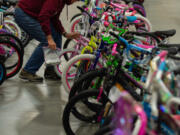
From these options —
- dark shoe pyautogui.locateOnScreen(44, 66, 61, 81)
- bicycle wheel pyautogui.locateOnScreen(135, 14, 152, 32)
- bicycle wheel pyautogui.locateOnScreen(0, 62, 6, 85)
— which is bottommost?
dark shoe pyautogui.locateOnScreen(44, 66, 61, 81)

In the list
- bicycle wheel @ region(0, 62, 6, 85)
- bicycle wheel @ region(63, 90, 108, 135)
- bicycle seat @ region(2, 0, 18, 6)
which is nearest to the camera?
bicycle wheel @ region(63, 90, 108, 135)

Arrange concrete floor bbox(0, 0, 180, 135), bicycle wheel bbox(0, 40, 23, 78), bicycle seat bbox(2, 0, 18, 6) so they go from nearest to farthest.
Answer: concrete floor bbox(0, 0, 180, 135) → bicycle wheel bbox(0, 40, 23, 78) → bicycle seat bbox(2, 0, 18, 6)

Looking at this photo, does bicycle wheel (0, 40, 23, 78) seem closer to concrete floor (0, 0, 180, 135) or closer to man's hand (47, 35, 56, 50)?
concrete floor (0, 0, 180, 135)

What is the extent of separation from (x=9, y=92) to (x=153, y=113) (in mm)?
2149

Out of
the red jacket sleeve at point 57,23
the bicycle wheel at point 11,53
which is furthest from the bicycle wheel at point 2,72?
the red jacket sleeve at point 57,23

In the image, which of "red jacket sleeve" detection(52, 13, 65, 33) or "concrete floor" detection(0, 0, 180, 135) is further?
"red jacket sleeve" detection(52, 13, 65, 33)

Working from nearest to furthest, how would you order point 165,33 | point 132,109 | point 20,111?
point 132,109 < point 165,33 < point 20,111

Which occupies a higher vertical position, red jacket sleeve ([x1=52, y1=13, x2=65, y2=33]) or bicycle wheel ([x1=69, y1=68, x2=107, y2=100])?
red jacket sleeve ([x1=52, y1=13, x2=65, y2=33])

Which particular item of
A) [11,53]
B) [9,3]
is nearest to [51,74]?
[11,53]

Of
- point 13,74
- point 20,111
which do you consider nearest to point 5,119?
point 20,111

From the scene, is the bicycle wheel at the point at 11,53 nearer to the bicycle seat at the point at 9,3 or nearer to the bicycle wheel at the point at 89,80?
the bicycle wheel at the point at 89,80

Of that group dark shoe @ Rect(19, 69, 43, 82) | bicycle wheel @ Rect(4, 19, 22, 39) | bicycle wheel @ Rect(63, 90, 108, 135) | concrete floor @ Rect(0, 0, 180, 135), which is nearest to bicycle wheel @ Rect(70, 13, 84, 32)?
bicycle wheel @ Rect(4, 19, 22, 39)

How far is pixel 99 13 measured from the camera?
3822 mm

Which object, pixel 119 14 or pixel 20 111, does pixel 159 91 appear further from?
pixel 119 14
